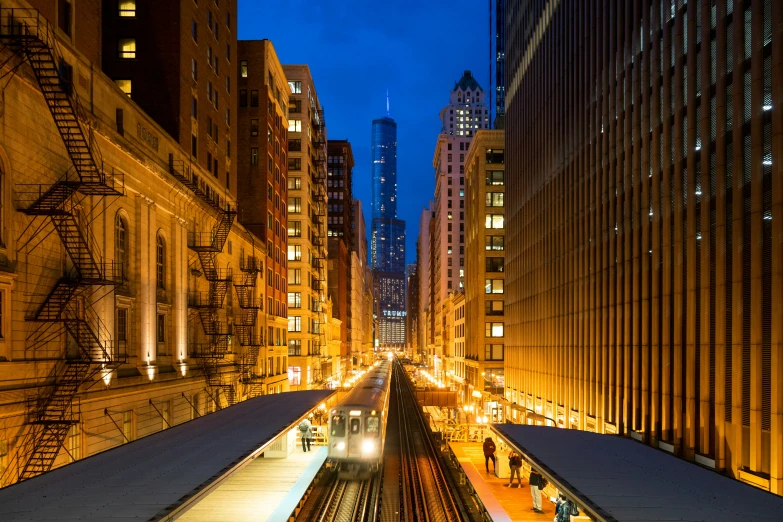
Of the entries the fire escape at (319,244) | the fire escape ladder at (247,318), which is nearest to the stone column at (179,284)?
the fire escape ladder at (247,318)

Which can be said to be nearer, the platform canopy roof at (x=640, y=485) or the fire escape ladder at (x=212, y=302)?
the platform canopy roof at (x=640, y=485)

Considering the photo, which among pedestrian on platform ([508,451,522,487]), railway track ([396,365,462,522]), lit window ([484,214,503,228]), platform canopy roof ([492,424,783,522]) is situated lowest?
railway track ([396,365,462,522])

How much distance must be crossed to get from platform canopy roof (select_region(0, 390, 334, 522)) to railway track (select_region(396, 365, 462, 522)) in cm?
788

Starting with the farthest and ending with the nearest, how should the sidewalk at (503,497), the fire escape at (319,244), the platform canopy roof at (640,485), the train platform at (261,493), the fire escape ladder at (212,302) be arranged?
1. the fire escape at (319,244)
2. the fire escape ladder at (212,302)
3. the sidewalk at (503,497)
4. the train platform at (261,493)
5. the platform canopy roof at (640,485)

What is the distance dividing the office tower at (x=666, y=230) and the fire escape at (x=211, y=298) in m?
23.6

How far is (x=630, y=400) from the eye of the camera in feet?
110

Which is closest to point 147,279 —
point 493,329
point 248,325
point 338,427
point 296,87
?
point 338,427

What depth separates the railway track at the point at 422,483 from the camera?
29.3 meters

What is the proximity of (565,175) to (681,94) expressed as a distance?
19.4m

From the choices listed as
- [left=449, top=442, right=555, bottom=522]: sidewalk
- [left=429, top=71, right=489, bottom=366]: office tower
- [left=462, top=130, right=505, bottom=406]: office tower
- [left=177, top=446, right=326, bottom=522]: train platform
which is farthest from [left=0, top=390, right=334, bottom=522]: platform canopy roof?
[left=429, top=71, right=489, bottom=366]: office tower

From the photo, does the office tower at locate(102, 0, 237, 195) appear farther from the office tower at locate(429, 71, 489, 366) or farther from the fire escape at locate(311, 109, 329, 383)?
the office tower at locate(429, 71, 489, 366)

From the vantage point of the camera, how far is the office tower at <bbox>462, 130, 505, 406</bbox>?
82.8 m

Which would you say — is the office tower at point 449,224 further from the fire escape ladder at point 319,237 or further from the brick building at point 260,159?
the brick building at point 260,159

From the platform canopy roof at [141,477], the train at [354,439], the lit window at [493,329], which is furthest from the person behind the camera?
the lit window at [493,329]
